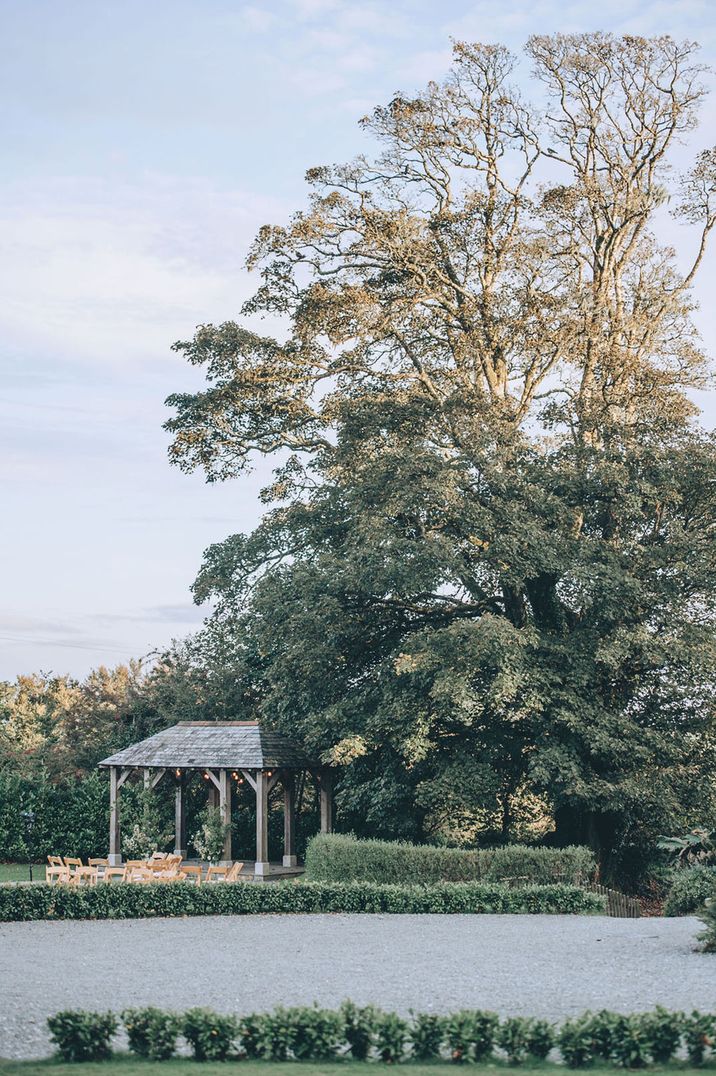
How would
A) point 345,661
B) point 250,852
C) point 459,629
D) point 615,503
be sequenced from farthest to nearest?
point 250,852 < point 345,661 < point 615,503 < point 459,629

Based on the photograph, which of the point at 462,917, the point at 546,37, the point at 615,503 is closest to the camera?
the point at 462,917

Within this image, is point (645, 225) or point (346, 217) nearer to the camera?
point (346, 217)

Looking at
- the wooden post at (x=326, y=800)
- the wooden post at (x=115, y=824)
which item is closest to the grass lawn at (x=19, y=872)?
the wooden post at (x=115, y=824)

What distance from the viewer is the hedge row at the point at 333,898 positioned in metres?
20.8

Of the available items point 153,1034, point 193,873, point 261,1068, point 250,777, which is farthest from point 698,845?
point 153,1034

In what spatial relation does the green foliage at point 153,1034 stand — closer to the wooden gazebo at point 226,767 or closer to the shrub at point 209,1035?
the shrub at point 209,1035

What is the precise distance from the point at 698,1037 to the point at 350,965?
19.8 feet

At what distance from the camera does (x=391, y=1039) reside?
32.1 ft

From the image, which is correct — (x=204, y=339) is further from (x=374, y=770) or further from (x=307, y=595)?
(x=374, y=770)

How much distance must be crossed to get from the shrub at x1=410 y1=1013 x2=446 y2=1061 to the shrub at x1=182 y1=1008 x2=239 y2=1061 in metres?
1.50

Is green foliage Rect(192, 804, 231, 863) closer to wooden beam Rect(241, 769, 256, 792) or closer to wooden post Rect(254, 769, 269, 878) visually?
wooden post Rect(254, 769, 269, 878)

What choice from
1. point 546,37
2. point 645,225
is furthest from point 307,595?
point 546,37

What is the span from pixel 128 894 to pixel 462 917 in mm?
5808

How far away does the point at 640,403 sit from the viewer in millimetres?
28547
